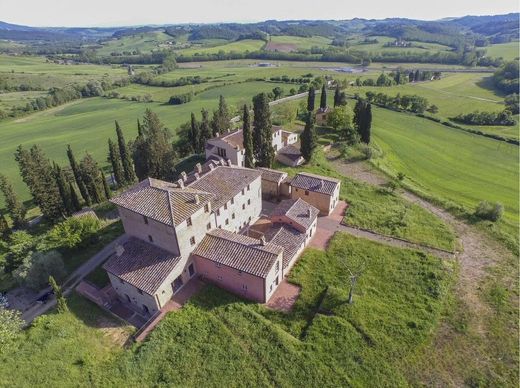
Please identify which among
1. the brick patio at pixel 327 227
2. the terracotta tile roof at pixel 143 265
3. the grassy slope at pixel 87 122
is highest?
the terracotta tile roof at pixel 143 265

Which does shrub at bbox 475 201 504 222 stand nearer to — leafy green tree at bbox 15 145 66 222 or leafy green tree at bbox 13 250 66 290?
leafy green tree at bbox 13 250 66 290

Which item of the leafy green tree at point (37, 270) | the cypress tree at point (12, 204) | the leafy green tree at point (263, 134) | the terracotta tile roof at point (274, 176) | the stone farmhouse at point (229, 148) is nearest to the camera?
the leafy green tree at point (37, 270)

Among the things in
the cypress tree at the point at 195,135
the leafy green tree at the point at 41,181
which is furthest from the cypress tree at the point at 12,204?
the cypress tree at the point at 195,135

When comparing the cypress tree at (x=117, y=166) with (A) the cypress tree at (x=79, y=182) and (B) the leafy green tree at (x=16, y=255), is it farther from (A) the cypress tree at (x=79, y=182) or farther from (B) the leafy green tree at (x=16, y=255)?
(B) the leafy green tree at (x=16, y=255)

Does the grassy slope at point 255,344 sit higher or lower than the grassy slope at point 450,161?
higher

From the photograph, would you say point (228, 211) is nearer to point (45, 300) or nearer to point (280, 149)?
point (45, 300)

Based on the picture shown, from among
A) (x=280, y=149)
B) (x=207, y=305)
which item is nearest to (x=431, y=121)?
(x=280, y=149)
